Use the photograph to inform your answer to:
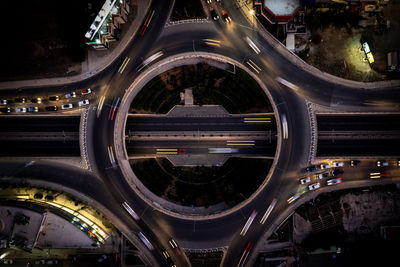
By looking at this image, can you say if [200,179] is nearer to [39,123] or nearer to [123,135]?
[123,135]

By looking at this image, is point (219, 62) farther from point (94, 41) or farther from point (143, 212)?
point (143, 212)

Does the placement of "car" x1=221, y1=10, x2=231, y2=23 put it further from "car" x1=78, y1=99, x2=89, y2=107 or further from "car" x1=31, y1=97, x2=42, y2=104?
"car" x1=31, y1=97, x2=42, y2=104

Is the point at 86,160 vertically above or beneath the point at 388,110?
Result: beneath

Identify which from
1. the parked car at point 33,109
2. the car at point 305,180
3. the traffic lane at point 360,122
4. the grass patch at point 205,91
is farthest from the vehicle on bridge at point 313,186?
the parked car at point 33,109

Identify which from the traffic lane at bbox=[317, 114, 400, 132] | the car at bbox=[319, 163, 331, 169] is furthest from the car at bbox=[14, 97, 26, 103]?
the car at bbox=[319, 163, 331, 169]

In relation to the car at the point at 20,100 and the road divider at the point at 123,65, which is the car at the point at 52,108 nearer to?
the car at the point at 20,100

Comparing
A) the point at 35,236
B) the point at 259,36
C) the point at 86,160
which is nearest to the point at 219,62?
the point at 259,36

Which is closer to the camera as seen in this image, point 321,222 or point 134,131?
point 321,222
